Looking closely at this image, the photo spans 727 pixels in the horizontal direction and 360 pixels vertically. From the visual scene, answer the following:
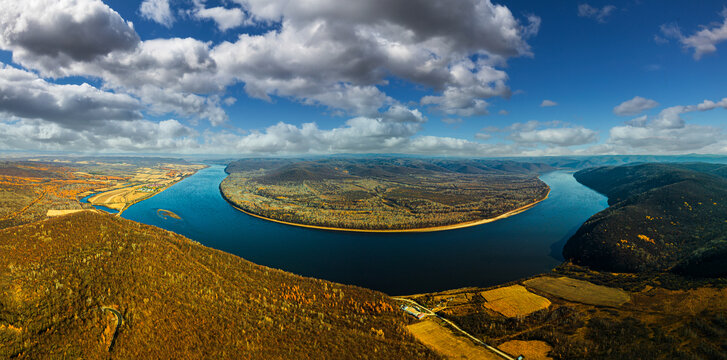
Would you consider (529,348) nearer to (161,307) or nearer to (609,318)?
(609,318)

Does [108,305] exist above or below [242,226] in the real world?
above

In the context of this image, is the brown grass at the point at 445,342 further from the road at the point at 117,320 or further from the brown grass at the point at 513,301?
the road at the point at 117,320

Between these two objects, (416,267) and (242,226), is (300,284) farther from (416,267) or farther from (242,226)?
(242,226)

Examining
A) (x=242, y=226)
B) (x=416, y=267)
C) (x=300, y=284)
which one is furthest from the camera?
(x=242, y=226)

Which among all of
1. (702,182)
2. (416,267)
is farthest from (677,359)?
(702,182)

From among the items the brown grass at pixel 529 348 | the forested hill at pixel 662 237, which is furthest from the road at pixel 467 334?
the forested hill at pixel 662 237

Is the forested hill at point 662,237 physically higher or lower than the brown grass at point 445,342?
higher
